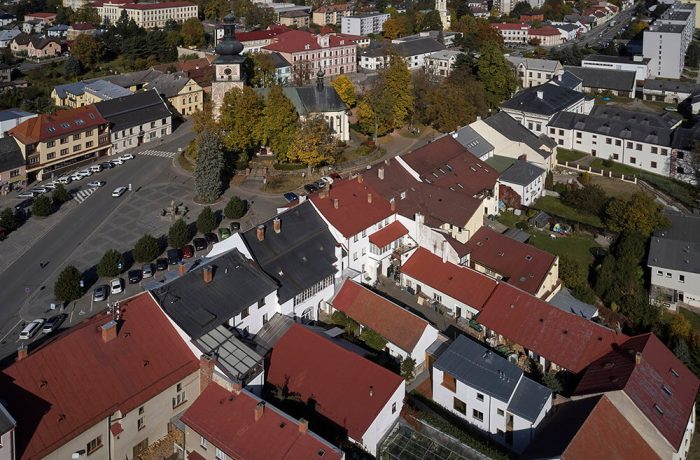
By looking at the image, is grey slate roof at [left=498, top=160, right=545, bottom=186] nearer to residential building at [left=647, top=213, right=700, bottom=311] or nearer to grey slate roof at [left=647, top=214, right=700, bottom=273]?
grey slate roof at [left=647, top=214, right=700, bottom=273]

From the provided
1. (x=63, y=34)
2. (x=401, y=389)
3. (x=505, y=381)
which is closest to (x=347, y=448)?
(x=401, y=389)

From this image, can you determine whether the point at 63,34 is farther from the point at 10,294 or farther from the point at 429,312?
the point at 429,312

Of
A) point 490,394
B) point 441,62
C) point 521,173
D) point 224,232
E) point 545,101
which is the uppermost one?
point 441,62

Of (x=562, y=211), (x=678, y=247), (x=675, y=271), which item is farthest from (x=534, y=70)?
(x=675, y=271)

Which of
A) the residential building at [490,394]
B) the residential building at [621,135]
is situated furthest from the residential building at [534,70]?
the residential building at [490,394]

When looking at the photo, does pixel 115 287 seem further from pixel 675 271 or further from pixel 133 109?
pixel 675 271

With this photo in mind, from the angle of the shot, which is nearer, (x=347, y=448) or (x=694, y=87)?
(x=347, y=448)

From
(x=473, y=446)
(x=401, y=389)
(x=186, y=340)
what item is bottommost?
(x=473, y=446)
